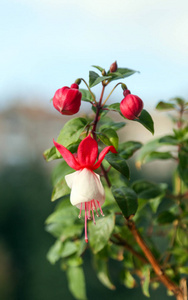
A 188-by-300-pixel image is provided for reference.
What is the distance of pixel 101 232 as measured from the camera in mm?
678

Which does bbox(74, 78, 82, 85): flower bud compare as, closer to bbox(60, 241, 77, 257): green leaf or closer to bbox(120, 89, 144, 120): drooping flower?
bbox(120, 89, 144, 120): drooping flower

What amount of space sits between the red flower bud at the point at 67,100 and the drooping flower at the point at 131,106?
6 centimetres

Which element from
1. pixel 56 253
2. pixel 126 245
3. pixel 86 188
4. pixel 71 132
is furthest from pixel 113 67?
pixel 56 253

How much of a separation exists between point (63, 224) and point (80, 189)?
44 cm

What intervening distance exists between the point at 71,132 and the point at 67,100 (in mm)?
85

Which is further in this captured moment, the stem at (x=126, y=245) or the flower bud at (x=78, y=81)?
the stem at (x=126, y=245)

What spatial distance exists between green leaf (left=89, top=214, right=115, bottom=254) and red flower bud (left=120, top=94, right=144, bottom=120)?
231mm

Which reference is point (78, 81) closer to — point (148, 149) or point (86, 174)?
point (86, 174)

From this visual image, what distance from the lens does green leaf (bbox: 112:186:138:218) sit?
578 millimetres

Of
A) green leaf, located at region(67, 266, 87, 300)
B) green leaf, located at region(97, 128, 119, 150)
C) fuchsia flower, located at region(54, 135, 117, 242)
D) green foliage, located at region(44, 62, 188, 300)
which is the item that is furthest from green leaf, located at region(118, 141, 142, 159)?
green leaf, located at region(67, 266, 87, 300)

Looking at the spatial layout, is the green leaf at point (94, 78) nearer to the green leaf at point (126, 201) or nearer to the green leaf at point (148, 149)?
the green leaf at point (126, 201)

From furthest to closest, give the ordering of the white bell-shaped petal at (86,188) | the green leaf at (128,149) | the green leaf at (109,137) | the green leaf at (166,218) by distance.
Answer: the green leaf at (166,218) → the green leaf at (128,149) → the green leaf at (109,137) → the white bell-shaped petal at (86,188)

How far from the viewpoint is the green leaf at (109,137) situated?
589 mm

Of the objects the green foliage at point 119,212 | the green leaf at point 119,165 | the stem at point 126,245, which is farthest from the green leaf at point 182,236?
the green leaf at point 119,165
